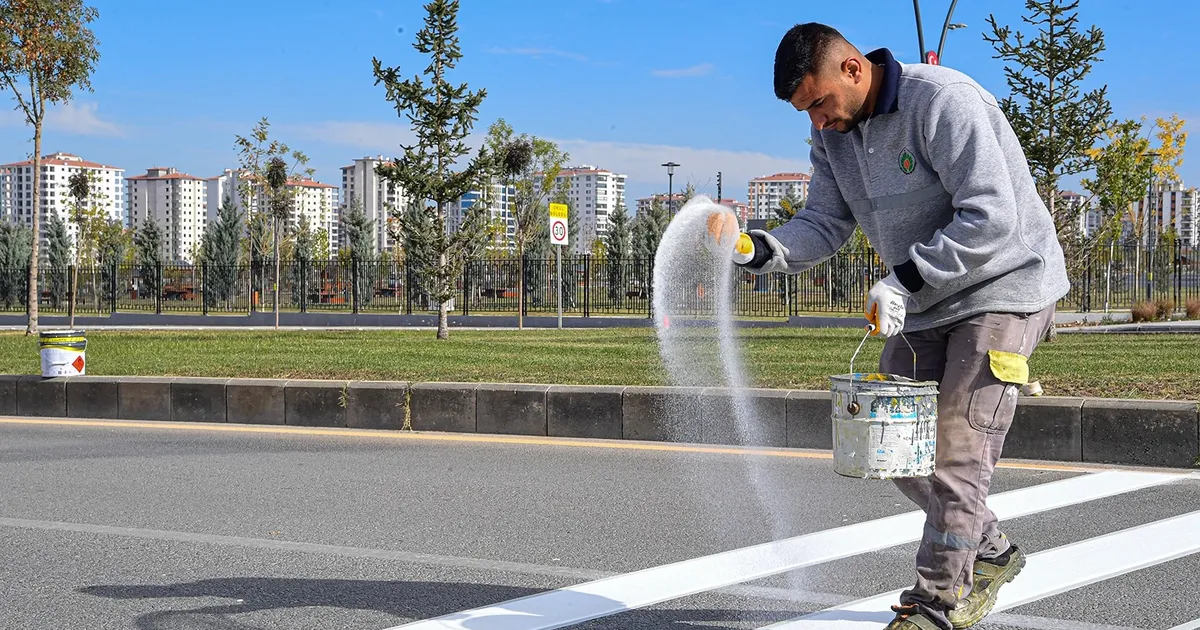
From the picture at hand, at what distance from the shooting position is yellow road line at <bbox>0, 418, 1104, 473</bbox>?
7.66m

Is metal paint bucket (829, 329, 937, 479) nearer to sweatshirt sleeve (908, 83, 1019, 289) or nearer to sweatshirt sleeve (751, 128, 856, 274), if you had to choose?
sweatshirt sleeve (908, 83, 1019, 289)

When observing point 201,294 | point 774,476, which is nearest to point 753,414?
point 774,476

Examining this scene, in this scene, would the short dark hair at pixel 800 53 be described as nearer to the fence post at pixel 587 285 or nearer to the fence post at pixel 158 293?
the fence post at pixel 587 285

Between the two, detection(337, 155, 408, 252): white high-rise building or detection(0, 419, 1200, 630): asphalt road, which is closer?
detection(0, 419, 1200, 630): asphalt road

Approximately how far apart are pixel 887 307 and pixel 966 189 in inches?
15.0

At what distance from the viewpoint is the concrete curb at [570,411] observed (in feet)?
23.9

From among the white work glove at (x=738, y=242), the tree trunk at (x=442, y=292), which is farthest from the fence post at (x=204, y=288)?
the white work glove at (x=738, y=242)

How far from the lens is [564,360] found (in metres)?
12.0

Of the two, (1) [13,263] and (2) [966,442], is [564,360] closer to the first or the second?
(2) [966,442]

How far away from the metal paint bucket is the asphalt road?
0.83m

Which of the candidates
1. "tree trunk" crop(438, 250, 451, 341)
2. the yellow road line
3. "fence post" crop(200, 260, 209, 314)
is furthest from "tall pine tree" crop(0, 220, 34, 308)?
the yellow road line

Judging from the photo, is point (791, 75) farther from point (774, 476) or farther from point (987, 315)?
point (774, 476)

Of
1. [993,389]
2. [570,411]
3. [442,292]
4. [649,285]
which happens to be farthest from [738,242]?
[649,285]

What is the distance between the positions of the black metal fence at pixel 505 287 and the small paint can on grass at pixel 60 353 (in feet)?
40.5
